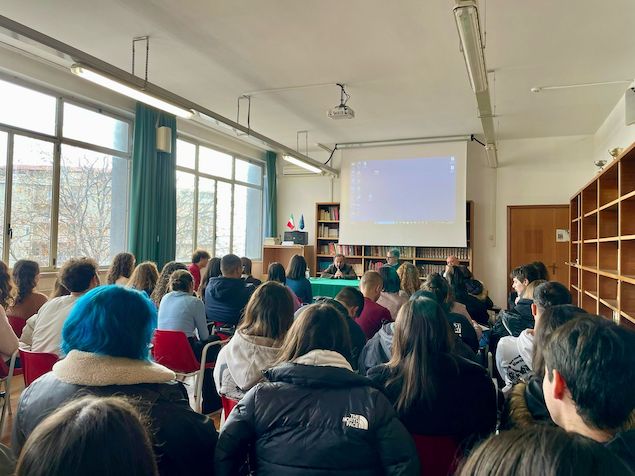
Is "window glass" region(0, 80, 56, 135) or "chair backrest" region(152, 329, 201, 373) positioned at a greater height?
"window glass" region(0, 80, 56, 135)

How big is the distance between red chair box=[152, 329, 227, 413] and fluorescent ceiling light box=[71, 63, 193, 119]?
2166mm

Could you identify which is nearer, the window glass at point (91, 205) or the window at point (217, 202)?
the window glass at point (91, 205)

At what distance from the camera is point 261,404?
131 centimetres

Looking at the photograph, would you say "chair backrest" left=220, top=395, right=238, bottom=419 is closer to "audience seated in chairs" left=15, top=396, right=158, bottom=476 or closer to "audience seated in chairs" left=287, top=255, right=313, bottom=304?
"audience seated in chairs" left=15, top=396, right=158, bottom=476

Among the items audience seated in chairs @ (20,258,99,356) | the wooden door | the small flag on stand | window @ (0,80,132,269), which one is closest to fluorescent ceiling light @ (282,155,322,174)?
the small flag on stand

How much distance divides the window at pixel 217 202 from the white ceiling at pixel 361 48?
1.50 metres

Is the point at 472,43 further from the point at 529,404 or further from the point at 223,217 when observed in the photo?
the point at 223,217

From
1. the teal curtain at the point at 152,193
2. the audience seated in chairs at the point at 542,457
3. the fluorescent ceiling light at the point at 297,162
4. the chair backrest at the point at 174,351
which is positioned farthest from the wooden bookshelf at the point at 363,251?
the audience seated in chairs at the point at 542,457

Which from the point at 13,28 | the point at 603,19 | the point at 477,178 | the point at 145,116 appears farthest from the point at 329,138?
the point at 13,28

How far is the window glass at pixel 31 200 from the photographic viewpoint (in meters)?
4.62

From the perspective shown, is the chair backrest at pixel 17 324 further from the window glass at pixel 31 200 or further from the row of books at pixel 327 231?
the row of books at pixel 327 231

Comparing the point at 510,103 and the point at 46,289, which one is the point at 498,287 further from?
the point at 46,289

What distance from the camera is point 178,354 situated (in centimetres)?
311

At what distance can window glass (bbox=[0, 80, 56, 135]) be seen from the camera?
4.51 metres
